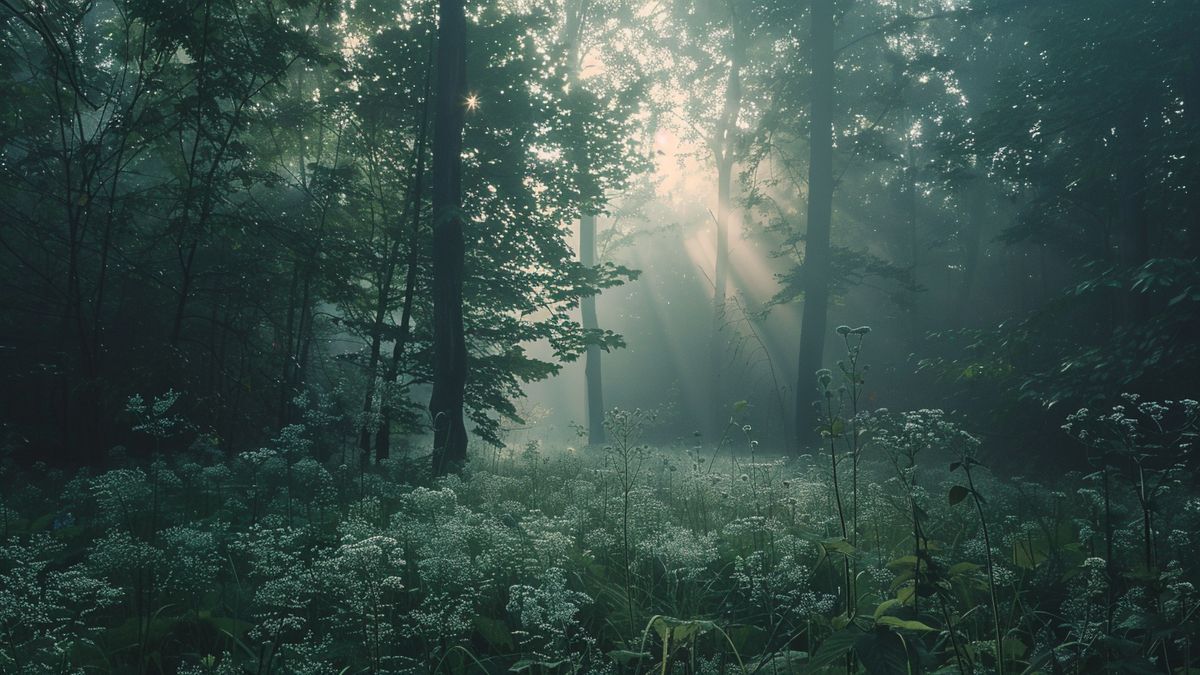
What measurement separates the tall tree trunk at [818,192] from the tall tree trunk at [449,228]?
8.16 metres

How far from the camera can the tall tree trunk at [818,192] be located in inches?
551

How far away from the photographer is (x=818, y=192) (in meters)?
14.3

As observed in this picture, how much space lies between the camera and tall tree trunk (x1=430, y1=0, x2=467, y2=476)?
8.96 metres

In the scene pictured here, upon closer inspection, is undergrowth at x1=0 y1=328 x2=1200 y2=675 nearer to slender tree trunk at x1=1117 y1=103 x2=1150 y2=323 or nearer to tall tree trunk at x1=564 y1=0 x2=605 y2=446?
slender tree trunk at x1=1117 y1=103 x2=1150 y2=323

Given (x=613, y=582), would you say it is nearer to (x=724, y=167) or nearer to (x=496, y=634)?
(x=496, y=634)

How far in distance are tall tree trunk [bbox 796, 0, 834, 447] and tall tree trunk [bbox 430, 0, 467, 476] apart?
8.16m

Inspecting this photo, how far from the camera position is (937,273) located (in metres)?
29.2

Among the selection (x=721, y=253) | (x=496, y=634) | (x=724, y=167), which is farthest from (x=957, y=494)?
(x=721, y=253)

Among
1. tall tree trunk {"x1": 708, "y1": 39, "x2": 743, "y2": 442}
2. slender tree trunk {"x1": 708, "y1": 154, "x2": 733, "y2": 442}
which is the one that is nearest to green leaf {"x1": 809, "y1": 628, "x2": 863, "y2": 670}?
tall tree trunk {"x1": 708, "y1": 39, "x2": 743, "y2": 442}

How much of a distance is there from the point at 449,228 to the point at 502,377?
315 centimetres

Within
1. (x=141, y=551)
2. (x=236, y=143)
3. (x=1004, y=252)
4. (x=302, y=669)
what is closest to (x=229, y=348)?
(x=236, y=143)

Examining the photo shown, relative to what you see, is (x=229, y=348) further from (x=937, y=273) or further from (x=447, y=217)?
(x=937, y=273)

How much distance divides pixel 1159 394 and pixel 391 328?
11.2 meters

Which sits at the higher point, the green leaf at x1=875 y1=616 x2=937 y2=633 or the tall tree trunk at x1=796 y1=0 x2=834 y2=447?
the tall tree trunk at x1=796 y1=0 x2=834 y2=447
